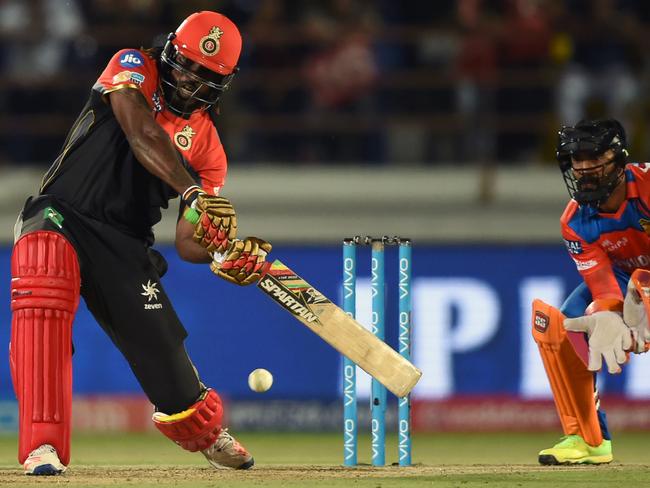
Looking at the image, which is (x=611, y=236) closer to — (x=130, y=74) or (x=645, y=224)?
(x=645, y=224)

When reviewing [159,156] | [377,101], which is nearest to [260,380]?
[159,156]

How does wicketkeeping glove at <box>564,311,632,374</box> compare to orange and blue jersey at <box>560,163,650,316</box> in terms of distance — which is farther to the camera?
orange and blue jersey at <box>560,163,650,316</box>

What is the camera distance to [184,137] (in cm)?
610

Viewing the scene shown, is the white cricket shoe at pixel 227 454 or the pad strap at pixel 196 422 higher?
the pad strap at pixel 196 422

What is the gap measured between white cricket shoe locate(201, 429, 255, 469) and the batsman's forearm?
1.24m

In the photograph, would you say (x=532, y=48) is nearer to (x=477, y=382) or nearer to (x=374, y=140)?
(x=374, y=140)

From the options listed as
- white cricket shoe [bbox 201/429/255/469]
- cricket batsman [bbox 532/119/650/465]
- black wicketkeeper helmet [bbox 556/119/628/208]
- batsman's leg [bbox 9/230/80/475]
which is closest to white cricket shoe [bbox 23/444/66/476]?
batsman's leg [bbox 9/230/80/475]

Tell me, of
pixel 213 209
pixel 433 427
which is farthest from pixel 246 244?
pixel 433 427

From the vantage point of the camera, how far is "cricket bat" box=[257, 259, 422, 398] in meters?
5.72

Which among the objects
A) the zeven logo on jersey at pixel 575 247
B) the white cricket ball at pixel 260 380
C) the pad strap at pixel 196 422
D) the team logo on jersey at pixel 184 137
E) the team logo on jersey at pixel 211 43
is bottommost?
the pad strap at pixel 196 422

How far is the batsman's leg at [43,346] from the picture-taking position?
18.2 ft

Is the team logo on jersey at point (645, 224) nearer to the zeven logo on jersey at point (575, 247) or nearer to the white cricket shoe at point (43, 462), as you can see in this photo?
the zeven logo on jersey at point (575, 247)

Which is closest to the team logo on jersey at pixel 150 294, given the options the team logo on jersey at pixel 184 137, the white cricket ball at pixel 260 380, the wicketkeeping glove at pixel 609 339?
the white cricket ball at pixel 260 380

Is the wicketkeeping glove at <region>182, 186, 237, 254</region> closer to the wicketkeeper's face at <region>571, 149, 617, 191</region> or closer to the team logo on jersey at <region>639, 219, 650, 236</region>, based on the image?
the wicketkeeper's face at <region>571, 149, 617, 191</region>
